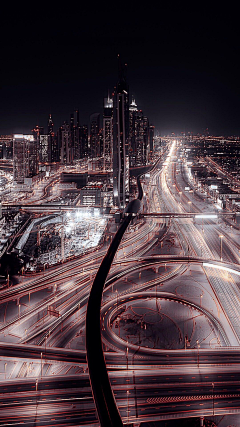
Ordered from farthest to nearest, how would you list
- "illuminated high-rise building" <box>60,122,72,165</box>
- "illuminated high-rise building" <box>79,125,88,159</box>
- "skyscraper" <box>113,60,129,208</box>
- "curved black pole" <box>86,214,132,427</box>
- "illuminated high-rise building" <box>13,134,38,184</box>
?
"illuminated high-rise building" <box>79,125,88,159</box>
"illuminated high-rise building" <box>60,122,72,165</box>
"illuminated high-rise building" <box>13,134,38,184</box>
"skyscraper" <box>113,60,129,208</box>
"curved black pole" <box>86,214,132,427</box>

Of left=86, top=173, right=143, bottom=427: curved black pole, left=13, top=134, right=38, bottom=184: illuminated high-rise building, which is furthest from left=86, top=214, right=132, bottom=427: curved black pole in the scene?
left=13, top=134, right=38, bottom=184: illuminated high-rise building

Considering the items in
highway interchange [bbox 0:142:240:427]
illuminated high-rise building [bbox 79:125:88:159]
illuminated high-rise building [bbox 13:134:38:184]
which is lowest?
highway interchange [bbox 0:142:240:427]

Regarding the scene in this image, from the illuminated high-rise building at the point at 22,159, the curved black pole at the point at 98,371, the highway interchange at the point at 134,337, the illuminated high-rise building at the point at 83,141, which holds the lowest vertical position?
the highway interchange at the point at 134,337

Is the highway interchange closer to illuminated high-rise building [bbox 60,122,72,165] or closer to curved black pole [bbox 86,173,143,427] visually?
curved black pole [bbox 86,173,143,427]

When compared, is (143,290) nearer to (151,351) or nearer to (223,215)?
(151,351)

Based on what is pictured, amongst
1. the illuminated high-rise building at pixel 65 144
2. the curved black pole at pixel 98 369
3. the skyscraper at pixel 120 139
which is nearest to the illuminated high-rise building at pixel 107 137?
the illuminated high-rise building at pixel 65 144

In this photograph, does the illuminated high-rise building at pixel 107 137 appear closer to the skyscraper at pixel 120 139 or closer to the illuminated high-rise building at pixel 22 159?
the illuminated high-rise building at pixel 22 159
